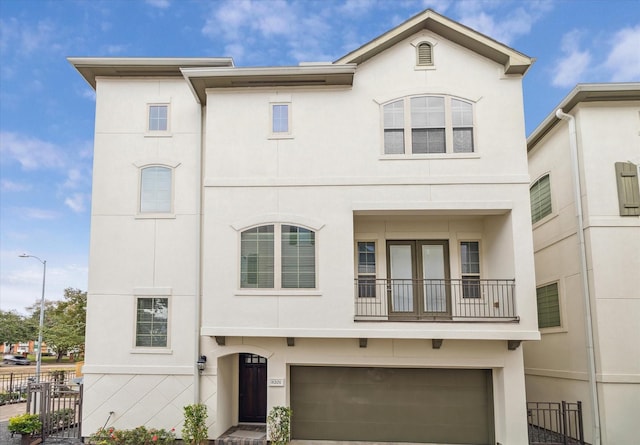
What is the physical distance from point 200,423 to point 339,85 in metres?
8.31

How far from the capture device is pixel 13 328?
47812mm

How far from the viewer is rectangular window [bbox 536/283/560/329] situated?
42.7 feet

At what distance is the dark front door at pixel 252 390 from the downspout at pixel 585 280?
7.83m

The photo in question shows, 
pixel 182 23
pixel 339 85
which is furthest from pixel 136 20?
pixel 339 85

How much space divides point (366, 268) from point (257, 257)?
2.74 m

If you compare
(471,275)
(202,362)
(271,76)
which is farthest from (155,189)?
(471,275)

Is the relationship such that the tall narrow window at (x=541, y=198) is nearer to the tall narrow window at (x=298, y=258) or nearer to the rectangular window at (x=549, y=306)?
the rectangular window at (x=549, y=306)

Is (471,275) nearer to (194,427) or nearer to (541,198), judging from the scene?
(541,198)

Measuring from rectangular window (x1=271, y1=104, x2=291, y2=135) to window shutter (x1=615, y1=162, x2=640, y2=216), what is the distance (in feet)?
25.8

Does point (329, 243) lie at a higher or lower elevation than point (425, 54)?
lower

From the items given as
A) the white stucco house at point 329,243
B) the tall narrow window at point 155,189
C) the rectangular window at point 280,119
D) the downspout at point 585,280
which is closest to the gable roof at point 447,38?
the white stucco house at point 329,243

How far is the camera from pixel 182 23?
62.5ft

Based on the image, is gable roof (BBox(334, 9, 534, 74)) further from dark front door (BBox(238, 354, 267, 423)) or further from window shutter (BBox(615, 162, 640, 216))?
dark front door (BBox(238, 354, 267, 423))

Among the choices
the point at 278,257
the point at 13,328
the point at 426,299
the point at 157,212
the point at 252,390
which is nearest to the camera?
the point at 278,257
